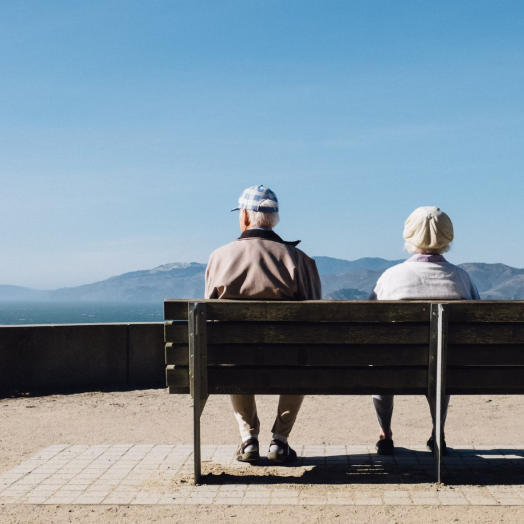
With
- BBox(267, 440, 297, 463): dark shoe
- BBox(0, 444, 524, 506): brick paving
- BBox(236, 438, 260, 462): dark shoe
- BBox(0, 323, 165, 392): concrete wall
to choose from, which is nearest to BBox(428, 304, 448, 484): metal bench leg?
BBox(0, 444, 524, 506): brick paving

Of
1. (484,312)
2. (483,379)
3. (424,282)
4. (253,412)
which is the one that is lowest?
(253,412)

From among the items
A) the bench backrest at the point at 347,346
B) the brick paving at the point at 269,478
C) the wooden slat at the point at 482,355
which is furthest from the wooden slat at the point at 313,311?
the brick paving at the point at 269,478

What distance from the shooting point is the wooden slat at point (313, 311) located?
4312 mm

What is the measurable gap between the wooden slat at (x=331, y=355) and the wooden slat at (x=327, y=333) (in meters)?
0.04

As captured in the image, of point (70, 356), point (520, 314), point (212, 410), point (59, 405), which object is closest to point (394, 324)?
point (520, 314)

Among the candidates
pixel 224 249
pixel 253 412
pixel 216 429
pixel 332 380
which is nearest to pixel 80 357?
pixel 216 429

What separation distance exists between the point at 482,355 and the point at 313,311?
104cm

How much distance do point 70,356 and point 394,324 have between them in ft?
17.5

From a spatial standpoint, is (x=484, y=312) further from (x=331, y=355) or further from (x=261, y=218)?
(x=261, y=218)

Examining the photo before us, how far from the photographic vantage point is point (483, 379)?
4438mm

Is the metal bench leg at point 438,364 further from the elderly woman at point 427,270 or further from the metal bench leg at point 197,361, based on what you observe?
the metal bench leg at point 197,361

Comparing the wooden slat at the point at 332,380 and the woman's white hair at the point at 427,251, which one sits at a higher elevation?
the woman's white hair at the point at 427,251

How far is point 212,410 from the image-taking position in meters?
7.48

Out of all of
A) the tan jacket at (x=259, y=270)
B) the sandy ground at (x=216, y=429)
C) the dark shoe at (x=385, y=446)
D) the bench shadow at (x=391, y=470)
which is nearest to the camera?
the sandy ground at (x=216, y=429)
